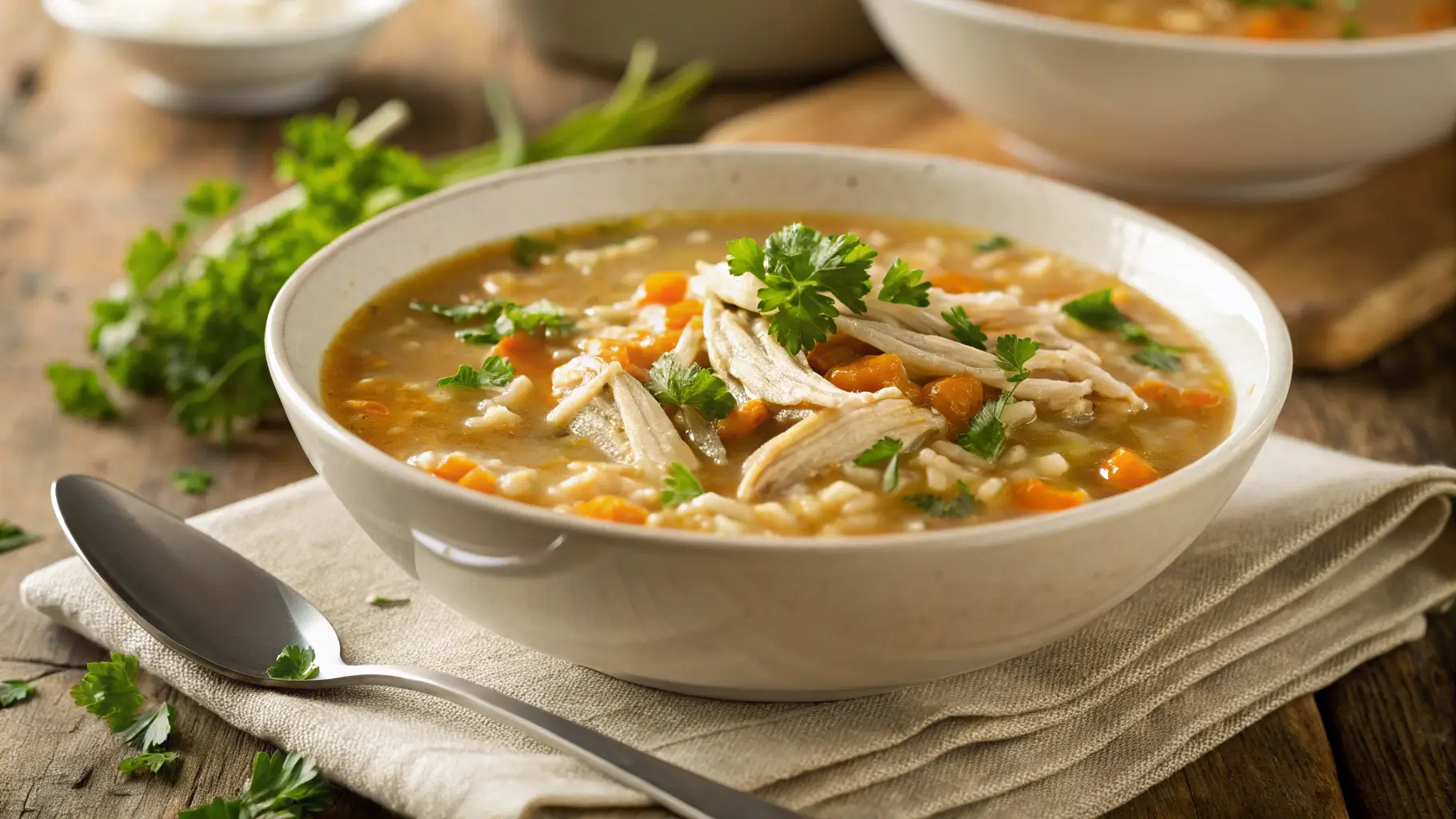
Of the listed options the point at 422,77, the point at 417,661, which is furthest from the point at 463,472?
the point at 422,77

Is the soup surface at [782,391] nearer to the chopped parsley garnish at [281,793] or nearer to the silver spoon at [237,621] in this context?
the silver spoon at [237,621]

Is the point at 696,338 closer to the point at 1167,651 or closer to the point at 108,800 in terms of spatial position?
the point at 1167,651

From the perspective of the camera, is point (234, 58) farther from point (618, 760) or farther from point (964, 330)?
point (618, 760)

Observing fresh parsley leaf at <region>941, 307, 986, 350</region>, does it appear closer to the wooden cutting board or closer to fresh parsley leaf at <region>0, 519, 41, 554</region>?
the wooden cutting board

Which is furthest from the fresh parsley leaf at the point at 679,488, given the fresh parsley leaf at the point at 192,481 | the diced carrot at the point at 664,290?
the fresh parsley leaf at the point at 192,481

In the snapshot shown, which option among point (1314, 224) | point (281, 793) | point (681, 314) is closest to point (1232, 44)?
point (1314, 224)

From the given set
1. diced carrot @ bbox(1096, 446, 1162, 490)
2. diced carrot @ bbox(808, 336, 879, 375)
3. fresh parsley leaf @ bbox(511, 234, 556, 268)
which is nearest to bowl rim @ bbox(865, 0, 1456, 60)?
fresh parsley leaf @ bbox(511, 234, 556, 268)
